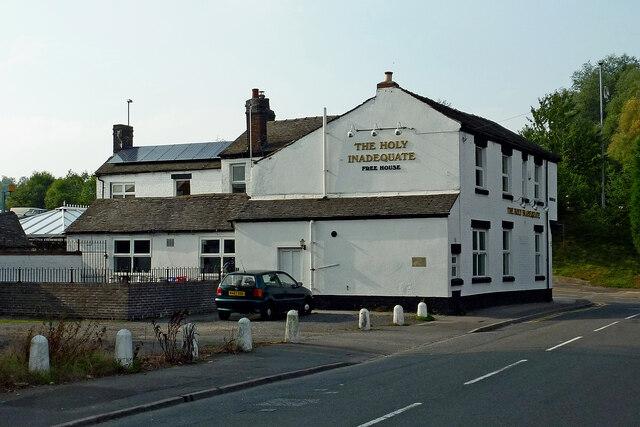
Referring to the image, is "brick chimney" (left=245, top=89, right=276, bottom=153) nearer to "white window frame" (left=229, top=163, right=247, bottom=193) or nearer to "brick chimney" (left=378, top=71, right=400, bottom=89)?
"white window frame" (left=229, top=163, right=247, bottom=193)

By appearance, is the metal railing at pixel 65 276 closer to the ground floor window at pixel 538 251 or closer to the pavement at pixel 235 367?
the pavement at pixel 235 367

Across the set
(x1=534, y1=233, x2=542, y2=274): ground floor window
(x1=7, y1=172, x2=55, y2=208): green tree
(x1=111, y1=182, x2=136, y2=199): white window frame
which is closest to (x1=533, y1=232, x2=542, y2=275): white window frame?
(x1=534, y1=233, x2=542, y2=274): ground floor window

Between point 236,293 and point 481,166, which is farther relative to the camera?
point 481,166

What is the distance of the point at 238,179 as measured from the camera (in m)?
40.2

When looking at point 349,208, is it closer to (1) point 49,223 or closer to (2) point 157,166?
(2) point 157,166

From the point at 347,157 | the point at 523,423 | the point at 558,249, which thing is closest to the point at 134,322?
the point at 347,157

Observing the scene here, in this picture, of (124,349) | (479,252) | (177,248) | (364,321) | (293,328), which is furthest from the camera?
(177,248)

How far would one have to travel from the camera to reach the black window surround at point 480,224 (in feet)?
101

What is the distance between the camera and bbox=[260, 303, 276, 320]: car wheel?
2545 centimetres

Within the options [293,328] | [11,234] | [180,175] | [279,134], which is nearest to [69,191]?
[11,234]

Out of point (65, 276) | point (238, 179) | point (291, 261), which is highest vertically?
point (238, 179)

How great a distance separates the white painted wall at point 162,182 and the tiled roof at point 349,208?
10.2 metres

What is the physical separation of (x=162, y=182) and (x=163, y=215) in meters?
8.15

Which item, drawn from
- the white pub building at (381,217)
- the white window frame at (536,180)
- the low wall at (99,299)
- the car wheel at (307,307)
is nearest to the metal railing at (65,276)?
the low wall at (99,299)
